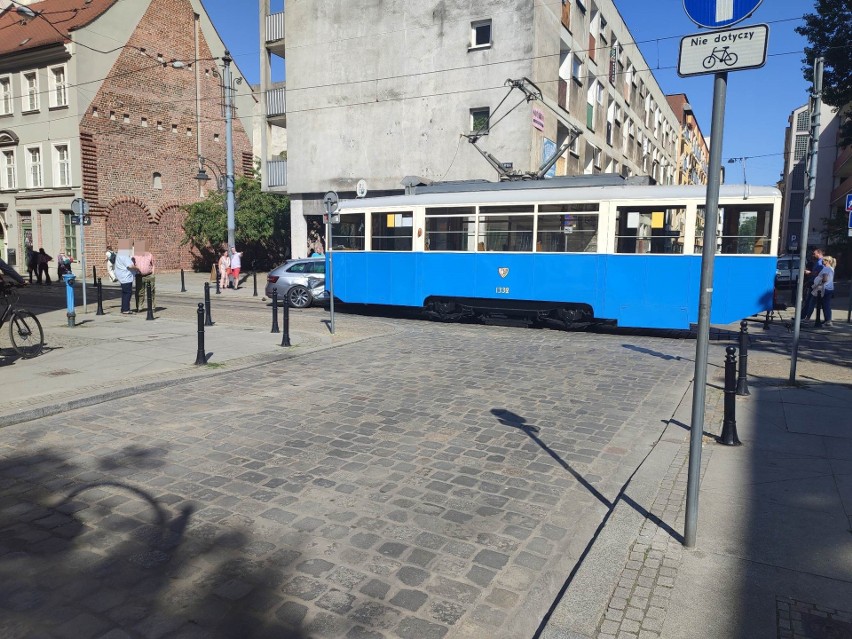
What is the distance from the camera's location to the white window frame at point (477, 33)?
2355cm

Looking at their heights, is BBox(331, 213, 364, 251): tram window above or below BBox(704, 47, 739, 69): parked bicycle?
below

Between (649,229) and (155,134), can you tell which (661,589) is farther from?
(155,134)

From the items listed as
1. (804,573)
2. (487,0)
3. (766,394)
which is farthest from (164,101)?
(804,573)

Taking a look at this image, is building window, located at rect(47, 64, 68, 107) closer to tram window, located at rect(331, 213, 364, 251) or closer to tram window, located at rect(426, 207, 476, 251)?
tram window, located at rect(331, 213, 364, 251)

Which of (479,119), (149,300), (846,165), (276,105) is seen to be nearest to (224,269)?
(276,105)

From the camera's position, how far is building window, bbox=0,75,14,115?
109 feet

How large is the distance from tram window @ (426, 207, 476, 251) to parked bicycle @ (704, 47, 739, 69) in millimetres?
11558

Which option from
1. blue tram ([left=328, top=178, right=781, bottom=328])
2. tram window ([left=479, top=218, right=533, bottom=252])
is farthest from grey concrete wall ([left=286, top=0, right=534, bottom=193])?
tram window ([left=479, top=218, right=533, bottom=252])

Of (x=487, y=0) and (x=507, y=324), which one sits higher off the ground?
(x=487, y=0)

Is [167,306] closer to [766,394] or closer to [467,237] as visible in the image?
[467,237]

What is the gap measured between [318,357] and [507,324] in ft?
21.2

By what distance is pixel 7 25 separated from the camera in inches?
1407

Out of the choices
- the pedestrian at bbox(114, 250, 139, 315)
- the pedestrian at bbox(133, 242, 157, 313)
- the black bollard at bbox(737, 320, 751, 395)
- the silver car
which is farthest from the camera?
the silver car

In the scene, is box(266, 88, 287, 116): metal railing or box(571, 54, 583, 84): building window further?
box(266, 88, 287, 116): metal railing
